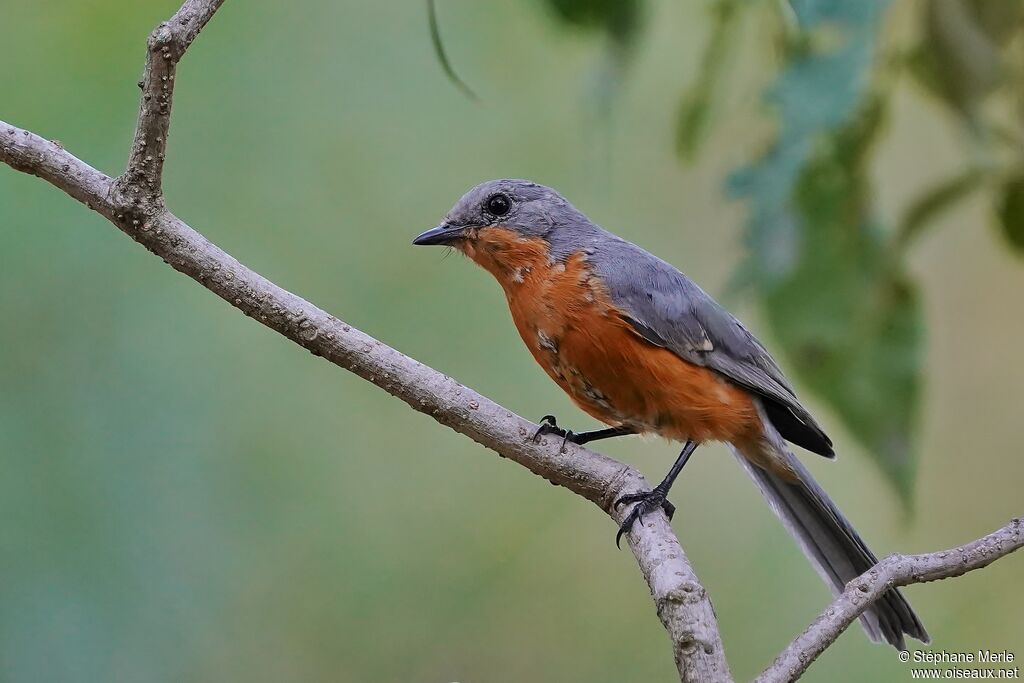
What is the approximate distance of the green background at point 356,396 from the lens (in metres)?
3.64

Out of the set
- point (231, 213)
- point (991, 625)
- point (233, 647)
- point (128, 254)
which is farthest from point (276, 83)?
point (991, 625)

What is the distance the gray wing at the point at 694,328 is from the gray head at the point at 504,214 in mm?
153

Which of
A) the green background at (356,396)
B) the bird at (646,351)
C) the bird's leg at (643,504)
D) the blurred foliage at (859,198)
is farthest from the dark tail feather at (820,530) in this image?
the green background at (356,396)

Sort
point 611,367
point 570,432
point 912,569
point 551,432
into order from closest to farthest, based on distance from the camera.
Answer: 1. point 912,569
2. point 551,432
3. point 570,432
4. point 611,367

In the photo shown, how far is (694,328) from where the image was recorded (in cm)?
266

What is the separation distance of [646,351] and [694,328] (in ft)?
0.56

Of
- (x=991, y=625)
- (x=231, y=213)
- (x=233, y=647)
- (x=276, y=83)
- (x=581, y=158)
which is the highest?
(x=276, y=83)

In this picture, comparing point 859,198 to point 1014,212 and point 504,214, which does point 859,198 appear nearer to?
point 1014,212

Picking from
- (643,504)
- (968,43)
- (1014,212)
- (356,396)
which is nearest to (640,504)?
(643,504)

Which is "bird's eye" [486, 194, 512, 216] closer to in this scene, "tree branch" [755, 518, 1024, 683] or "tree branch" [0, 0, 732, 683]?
"tree branch" [0, 0, 732, 683]

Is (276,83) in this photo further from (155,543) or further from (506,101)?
(155,543)

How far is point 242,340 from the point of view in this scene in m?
4.08

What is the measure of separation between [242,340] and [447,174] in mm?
1013

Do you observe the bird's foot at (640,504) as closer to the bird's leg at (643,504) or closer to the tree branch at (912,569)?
the bird's leg at (643,504)
